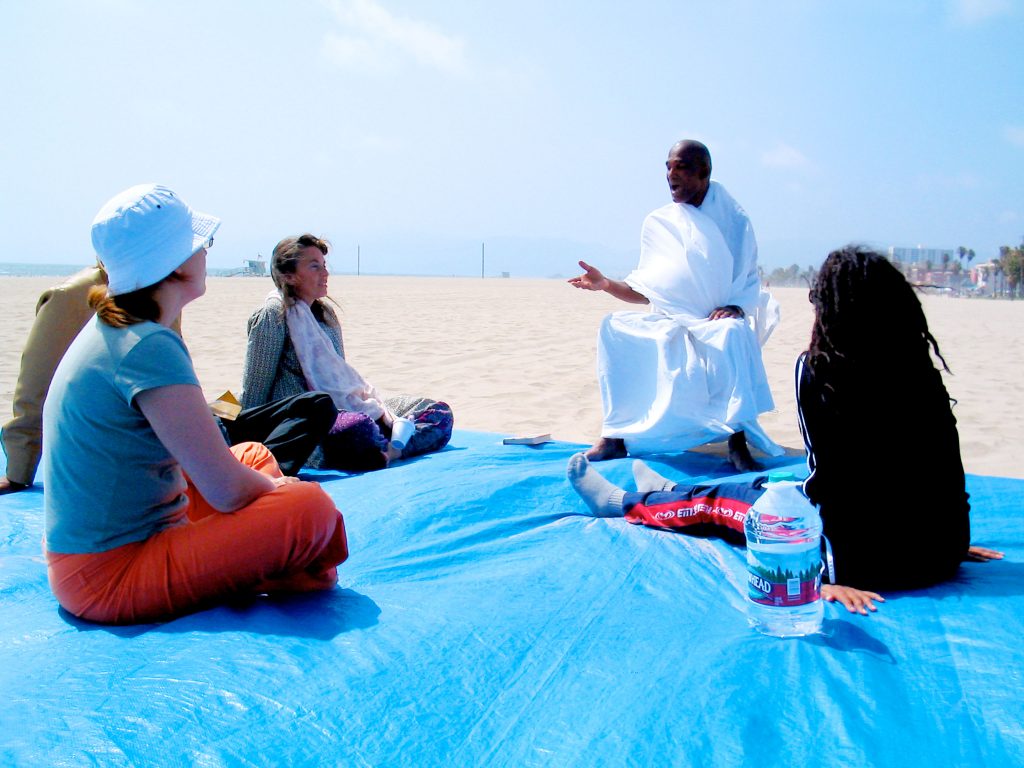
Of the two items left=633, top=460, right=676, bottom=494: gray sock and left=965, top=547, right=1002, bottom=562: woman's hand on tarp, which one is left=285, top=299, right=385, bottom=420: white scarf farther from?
left=965, top=547, right=1002, bottom=562: woman's hand on tarp

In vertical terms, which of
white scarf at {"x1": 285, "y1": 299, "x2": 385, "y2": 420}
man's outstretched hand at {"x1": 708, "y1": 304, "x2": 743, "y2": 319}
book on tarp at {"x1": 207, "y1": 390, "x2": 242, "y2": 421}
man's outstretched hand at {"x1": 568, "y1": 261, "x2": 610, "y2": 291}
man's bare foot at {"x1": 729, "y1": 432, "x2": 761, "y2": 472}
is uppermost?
man's outstretched hand at {"x1": 568, "y1": 261, "x2": 610, "y2": 291}

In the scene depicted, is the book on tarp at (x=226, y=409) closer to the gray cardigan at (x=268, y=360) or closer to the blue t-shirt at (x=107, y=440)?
the gray cardigan at (x=268, y=360)

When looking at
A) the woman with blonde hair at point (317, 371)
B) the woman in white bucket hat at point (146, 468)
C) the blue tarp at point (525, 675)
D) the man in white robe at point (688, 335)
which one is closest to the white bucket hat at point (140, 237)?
the woman in white bucket hat at point (146, 468)

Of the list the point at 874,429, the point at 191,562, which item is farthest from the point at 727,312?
the point at 191,562

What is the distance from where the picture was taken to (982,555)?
113 inches

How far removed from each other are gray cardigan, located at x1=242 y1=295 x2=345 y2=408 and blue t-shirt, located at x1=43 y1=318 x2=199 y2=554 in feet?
7.90

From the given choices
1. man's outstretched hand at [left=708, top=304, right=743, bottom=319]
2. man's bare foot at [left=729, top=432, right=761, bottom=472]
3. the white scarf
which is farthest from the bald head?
the white scarf

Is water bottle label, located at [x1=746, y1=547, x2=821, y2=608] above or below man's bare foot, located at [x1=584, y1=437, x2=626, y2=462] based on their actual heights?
above

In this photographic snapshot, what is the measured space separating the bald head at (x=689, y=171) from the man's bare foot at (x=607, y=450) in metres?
1.48

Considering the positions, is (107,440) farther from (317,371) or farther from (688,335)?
(688,335)

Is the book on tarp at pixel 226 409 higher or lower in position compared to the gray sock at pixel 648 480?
higher

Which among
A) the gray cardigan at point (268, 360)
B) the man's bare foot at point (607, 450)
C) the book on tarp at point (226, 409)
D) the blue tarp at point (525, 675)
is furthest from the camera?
the gray cardigan at point (268, 360)

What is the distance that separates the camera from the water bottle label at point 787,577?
226cm

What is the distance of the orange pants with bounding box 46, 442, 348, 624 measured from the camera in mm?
2318
